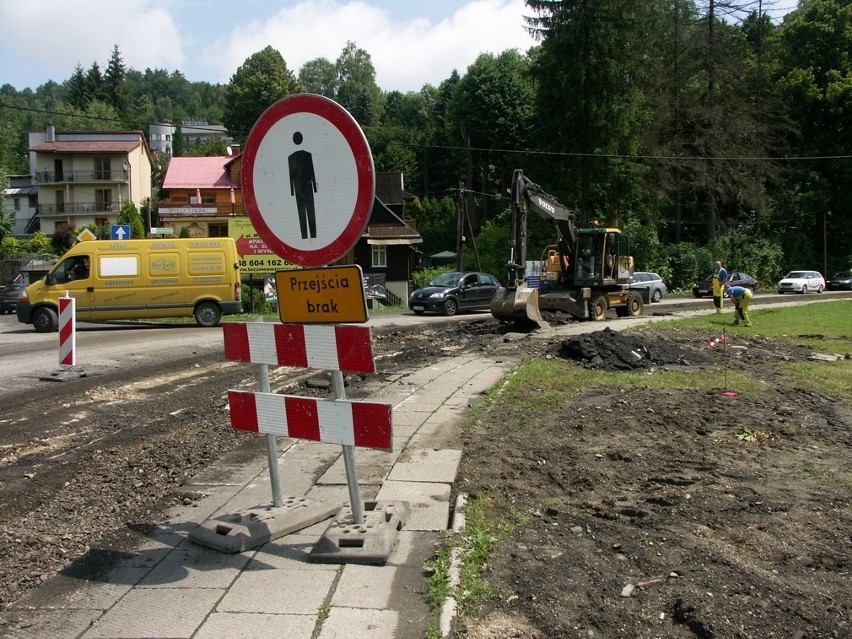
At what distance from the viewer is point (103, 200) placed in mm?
74750

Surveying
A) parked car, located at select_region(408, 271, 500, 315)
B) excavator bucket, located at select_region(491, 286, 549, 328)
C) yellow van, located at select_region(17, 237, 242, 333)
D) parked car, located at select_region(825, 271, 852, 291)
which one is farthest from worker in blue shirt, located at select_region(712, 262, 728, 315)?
parked car, located at select_region(825, 271, 852, 291)

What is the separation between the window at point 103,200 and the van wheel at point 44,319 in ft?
187

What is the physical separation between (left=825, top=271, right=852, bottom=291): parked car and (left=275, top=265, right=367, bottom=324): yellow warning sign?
53.9 metres

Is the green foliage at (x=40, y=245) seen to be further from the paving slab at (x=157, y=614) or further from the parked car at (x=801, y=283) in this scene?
the paving slab at (x=157, y=614)

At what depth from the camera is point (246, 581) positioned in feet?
13.1

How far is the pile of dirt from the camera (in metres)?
13.2

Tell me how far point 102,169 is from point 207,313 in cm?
5816

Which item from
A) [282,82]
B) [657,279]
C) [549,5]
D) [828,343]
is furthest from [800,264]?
[282,82]

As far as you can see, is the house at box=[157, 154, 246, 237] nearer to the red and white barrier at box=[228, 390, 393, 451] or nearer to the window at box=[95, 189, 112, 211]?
the window at box=[95, 189, 112, 211]

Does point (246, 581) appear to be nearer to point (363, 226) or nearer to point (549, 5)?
point (363, 226)

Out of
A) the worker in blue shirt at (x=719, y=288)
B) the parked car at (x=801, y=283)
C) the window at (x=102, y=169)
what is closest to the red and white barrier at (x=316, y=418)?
the worker in blue shirt at (x=719, y=288)

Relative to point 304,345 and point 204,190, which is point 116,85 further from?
point 304,345

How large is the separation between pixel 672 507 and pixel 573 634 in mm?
2033

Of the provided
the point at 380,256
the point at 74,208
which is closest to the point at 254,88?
the point at 74,208
